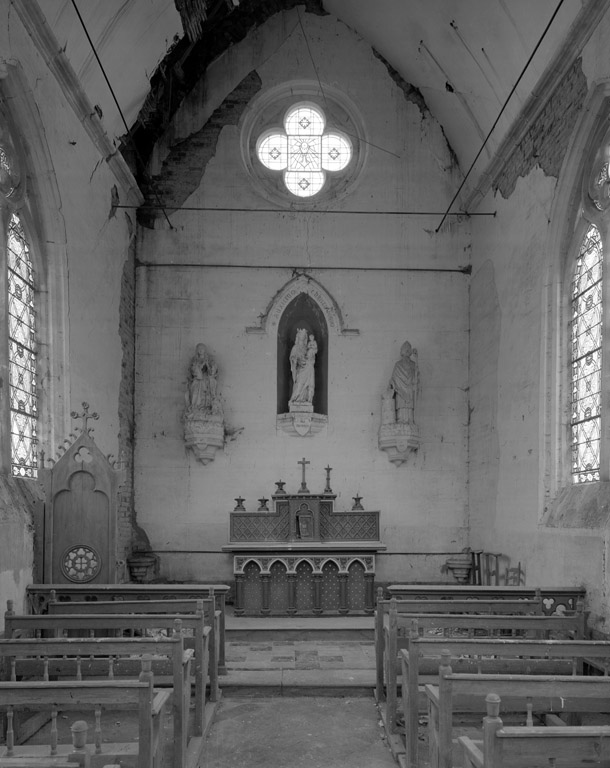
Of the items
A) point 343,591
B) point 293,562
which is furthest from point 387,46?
point 343,591

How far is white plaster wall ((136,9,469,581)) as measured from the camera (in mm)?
12734

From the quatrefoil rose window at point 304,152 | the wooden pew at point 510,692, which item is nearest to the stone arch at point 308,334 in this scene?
the quatrefoil rose window at point 304,152

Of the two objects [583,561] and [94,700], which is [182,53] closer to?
[583,561]

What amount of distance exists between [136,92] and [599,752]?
10437 millimetres

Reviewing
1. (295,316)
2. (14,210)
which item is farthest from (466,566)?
(14,210)

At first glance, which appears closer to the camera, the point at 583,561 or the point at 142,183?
the point at 583,561

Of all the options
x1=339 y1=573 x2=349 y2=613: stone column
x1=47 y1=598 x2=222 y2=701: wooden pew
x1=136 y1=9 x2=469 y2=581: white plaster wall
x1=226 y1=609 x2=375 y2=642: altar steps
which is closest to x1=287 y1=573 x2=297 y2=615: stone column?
x1=339 y1=573 x2=349 y2=613: stone column

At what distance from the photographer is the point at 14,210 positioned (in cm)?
834

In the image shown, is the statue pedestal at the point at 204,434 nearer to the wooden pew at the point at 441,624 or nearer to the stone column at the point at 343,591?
the stone column at the point at 343,591

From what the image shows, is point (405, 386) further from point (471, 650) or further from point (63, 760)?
point (63, 760)

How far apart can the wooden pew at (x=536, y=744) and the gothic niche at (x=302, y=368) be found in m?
9.73

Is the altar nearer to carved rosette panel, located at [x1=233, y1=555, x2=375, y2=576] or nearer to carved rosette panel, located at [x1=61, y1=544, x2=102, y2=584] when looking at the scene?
carved rosette panel, located at [x1=233, y1=555, x2=375, y2=576]

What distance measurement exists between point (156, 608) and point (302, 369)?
6.43 meters

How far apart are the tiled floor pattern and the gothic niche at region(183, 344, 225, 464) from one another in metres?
3.98
